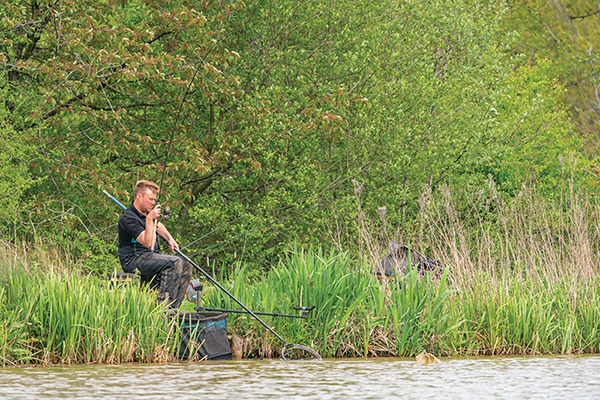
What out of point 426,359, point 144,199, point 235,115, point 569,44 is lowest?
point 426,359

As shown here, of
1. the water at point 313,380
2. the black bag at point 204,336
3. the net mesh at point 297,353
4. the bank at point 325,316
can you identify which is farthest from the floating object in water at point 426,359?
the black bag at point 204,336

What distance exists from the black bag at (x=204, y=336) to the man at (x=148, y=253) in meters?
0.33

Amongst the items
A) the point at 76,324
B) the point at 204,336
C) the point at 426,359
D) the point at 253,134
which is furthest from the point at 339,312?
the point at 253,134

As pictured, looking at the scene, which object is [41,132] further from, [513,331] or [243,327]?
[513,331]

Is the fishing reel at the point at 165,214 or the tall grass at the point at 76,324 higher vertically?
the fishing reel at the point at 165,214

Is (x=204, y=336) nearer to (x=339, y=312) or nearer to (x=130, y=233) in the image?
(x=130, y=233)

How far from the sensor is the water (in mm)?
6441

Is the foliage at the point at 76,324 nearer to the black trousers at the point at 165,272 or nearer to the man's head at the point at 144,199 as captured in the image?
the black trousers at the point at 165,272

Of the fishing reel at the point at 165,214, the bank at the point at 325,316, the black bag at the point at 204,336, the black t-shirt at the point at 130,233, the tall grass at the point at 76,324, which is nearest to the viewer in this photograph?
the tall grass at the point at 76,324

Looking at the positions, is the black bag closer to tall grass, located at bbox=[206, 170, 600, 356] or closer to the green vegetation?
tall grass, located at bbox=[206, 170, 600, 356]

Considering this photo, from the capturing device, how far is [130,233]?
9.34 meters

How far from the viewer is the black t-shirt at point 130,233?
9320mm

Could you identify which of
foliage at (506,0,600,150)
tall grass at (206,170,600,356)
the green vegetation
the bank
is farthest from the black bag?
foliage at (506,0,600,150)

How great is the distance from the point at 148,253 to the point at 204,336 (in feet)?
3.66
